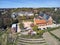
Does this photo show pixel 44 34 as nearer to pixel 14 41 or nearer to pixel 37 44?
pixel 37 44

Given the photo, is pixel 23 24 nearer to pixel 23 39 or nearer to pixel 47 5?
pixel 23 39

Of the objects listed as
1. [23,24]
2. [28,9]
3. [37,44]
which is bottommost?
[37,44]

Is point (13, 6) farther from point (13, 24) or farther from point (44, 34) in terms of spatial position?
point (44, 34)

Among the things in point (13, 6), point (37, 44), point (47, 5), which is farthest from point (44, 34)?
point (13, 6)

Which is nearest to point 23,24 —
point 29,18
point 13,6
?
point 29,18

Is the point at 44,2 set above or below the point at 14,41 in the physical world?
above

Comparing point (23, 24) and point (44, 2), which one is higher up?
point (44, 2)
